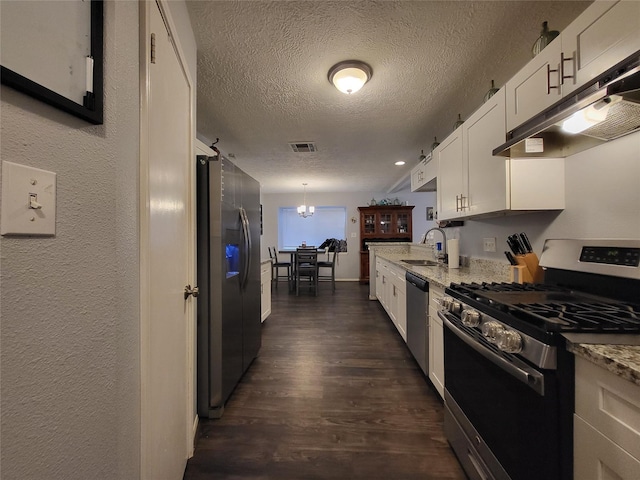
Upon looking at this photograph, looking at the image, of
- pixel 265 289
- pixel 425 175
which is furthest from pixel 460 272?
pixel 265 289

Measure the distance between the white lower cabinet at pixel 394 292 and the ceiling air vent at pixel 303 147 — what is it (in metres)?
1.86

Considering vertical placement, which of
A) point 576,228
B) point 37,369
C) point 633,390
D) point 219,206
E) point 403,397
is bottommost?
point 403,397

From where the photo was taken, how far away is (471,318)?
1103 millimetres

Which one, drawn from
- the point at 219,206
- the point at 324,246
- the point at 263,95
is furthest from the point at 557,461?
the point at 324,246

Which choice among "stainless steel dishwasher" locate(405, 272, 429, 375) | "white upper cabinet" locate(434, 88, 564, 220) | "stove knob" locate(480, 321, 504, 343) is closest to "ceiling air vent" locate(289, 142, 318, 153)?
"white upper cabinet" locate(434, 88, 564, 220)

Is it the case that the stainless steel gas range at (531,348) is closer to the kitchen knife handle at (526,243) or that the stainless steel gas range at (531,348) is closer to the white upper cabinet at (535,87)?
the kitchen knife handle at (526,243)

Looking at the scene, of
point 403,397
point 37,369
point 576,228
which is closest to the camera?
point 37,369

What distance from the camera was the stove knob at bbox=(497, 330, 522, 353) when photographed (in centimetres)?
85

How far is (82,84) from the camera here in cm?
55

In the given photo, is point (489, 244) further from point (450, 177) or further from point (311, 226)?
point (311, 226)

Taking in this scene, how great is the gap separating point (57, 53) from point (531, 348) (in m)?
1.43

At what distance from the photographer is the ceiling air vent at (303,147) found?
3.19 metres

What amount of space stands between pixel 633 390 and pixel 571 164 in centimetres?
130

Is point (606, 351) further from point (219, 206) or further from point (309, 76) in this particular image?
point (309, 76)
